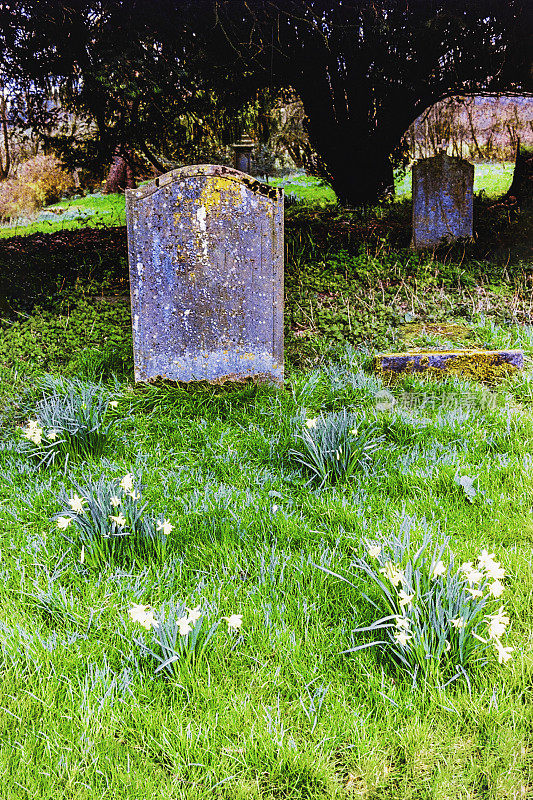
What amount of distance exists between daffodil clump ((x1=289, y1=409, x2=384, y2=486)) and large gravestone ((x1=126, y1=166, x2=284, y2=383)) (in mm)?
1249

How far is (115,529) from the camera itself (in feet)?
8.14

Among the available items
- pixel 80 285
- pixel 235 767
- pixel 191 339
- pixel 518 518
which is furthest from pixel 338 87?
pixel 235 767

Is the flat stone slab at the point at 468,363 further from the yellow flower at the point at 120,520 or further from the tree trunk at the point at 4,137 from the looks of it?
the tree trunk at the point at 4,137

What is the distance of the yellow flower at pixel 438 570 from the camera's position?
191 cm

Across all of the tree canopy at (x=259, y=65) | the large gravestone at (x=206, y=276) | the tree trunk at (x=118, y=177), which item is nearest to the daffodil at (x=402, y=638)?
the large gravestone at (x=206, y=276)

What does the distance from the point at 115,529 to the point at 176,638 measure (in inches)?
29.3

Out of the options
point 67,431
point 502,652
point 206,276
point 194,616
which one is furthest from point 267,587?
point 206,276

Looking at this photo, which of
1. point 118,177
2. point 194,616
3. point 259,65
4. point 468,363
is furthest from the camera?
point 118,177

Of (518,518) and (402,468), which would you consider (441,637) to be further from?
(402,468)

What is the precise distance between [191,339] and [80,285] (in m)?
2.75

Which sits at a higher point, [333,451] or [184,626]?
[333,451]

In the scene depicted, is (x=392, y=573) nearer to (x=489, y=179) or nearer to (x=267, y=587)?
(x=267, y=587)

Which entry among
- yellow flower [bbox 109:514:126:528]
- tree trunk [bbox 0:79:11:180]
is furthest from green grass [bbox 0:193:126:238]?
yellow flower [bbox 109:514:126:528]

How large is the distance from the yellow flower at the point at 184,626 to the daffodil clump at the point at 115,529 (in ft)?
1.90
